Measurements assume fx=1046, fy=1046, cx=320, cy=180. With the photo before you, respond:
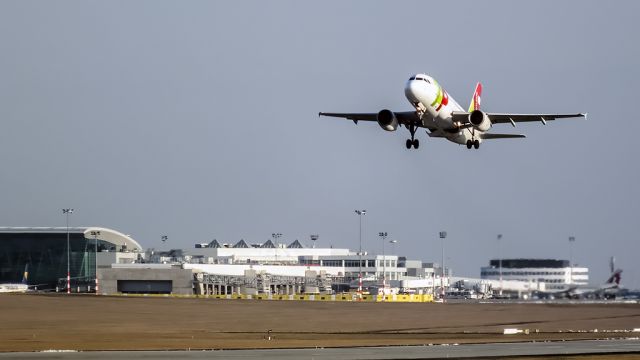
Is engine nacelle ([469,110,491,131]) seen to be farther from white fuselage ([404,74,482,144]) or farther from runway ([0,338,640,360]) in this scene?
runway ([0,338,640,360])

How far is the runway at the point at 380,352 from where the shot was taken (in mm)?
63312

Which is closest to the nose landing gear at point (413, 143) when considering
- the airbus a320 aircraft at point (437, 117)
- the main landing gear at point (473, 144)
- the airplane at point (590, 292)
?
the airbus a320 aircraft at point (437, 117)

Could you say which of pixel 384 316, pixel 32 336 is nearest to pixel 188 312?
pixel 384 316

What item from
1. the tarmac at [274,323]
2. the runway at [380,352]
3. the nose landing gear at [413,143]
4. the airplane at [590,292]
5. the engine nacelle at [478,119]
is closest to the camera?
the runway at [380,352]

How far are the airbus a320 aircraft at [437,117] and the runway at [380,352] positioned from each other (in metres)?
18.8

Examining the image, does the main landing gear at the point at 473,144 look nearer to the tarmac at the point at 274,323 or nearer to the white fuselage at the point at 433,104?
the white fuselage at the point at 433,104

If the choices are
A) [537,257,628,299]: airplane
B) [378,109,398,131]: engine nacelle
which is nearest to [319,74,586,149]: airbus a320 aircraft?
[378,109,398,131]: engine nacelle

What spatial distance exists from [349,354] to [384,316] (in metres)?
59.9

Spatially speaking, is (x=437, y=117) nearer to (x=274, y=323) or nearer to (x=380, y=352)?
(x=380, y=352)

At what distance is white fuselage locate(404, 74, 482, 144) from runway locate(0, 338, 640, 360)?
741 inches

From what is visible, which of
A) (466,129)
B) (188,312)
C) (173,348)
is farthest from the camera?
(188,312)

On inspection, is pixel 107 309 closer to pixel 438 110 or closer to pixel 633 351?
pixel 438 110

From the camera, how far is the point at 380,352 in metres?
69.2

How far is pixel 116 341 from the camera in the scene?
80.9 meters
